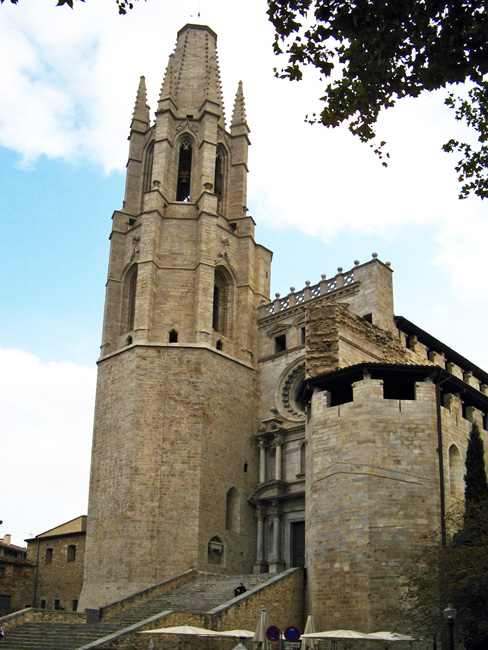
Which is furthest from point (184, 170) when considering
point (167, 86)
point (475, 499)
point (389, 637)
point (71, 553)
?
point (389, 637)

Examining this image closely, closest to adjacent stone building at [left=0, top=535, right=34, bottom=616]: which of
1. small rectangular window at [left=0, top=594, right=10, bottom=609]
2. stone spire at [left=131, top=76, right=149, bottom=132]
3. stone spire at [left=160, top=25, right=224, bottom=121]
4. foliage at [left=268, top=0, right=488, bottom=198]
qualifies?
small rectangular window at [left=0, top=594, right=10, bottom=609]

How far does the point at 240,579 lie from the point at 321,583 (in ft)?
16.4

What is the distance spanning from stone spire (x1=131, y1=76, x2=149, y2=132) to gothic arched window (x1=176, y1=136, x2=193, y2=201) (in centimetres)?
290

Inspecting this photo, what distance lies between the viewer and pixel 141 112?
4256cm

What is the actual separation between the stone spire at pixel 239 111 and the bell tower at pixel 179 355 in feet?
0.26

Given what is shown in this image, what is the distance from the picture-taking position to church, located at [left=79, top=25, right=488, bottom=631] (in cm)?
2333

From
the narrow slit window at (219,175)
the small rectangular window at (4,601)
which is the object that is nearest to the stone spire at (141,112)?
the narrow slit window at (219,175)

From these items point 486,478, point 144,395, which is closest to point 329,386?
point 486,478

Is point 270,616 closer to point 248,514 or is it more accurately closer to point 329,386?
point 329,386

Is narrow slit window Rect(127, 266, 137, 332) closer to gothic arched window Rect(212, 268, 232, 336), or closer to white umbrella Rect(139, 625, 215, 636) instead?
gothic arched window Rect(212, 268, 232, 336)

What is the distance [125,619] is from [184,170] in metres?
23.7

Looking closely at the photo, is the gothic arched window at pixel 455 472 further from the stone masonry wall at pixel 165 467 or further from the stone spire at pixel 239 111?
the stone spire at pixel 239 111

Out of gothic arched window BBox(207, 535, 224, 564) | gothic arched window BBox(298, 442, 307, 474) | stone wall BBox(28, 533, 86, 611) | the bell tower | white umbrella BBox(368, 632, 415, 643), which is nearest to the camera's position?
white umbrella BBox(368, 632, 415, 643)

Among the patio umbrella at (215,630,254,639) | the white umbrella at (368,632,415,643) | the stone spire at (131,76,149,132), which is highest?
the stone spire at (131,76,149,132)
